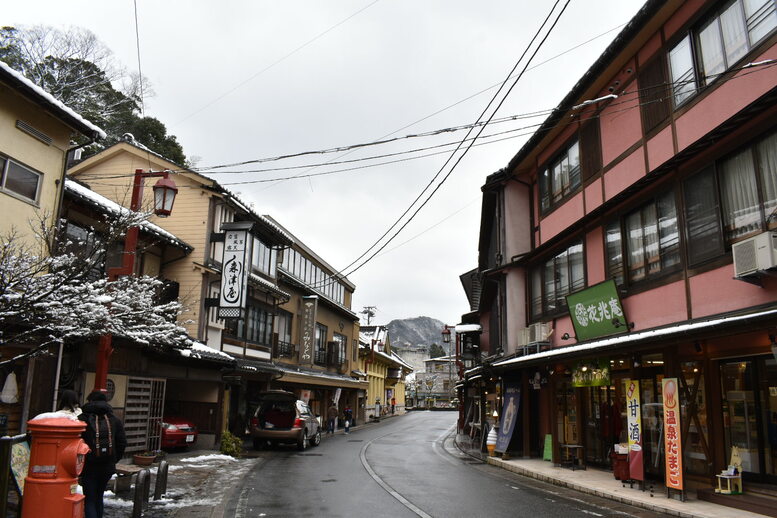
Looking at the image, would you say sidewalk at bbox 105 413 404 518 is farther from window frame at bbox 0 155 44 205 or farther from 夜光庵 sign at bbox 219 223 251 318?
window frame at bbox 0 155 44 205

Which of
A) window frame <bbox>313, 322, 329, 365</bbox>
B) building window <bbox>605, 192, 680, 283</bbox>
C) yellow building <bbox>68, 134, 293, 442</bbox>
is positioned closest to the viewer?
building window <bbox>605, 192, 680, 283</bbox>

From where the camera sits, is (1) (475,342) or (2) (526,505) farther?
(1) (475,342)

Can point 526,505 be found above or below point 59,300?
below

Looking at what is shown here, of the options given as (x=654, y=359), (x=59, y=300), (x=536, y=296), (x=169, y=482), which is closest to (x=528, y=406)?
(x=536, y=296)

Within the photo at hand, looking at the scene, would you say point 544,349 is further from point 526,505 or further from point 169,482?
point 169,482

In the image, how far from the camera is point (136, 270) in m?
18.7

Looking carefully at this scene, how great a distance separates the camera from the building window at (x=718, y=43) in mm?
10328

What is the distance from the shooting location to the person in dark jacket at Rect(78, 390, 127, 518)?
721 centimetres

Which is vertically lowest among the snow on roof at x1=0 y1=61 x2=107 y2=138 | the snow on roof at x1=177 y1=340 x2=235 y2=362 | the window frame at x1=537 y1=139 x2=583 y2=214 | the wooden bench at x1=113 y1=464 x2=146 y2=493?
the wooden bench at x1=113 y1=464 x2=146 y2=493

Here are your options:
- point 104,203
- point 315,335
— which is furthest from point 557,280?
point 315,335

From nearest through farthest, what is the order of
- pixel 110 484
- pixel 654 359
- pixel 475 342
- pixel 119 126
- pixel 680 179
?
pixel 110 484, pixel 680 179, pixel 654 359, pixel 475 342, pixel 119 126

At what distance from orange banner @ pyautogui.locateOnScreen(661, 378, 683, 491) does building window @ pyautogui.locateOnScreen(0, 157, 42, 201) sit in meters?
14.3

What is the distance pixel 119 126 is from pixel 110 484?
30130 mm

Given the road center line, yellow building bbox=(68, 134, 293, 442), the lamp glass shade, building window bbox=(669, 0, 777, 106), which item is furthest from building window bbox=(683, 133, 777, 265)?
yellow building bbox=(68, 134, 293, 442)
